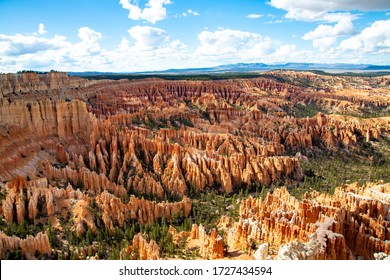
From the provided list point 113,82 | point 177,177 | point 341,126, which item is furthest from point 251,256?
point 113,82

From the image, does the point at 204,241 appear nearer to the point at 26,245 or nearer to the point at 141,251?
the point at 141,251

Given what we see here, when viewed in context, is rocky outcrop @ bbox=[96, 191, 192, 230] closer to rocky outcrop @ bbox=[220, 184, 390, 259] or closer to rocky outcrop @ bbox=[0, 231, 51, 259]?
rocky outcrop @ bbox=[0, 231, 51, 259]

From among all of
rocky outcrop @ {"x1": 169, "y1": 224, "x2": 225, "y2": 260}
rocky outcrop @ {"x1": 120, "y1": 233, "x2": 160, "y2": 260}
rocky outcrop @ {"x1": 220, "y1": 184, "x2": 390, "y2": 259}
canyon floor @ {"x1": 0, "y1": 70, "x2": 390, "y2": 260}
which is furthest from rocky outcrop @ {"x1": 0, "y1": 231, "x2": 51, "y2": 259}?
rocky outcrop @ {"x1": 220, "y1": 184, "x2": 390, "y2": 259}

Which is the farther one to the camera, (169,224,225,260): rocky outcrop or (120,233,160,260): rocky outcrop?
(120,233,160,260): rocky outcrop

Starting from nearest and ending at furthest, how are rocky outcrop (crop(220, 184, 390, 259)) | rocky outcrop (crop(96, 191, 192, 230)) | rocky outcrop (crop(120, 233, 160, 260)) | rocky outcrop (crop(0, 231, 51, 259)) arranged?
rocky outcrop (crop(220, 184, 390, 259)) < rocky outcrop (crop(120, 233, 160, 260)) < rocky outcrop (crop(0, 231, 51, 259)) < rocky outcrop (crop(96, 191, 192, 230))

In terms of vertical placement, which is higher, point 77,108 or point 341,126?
point 77,108
